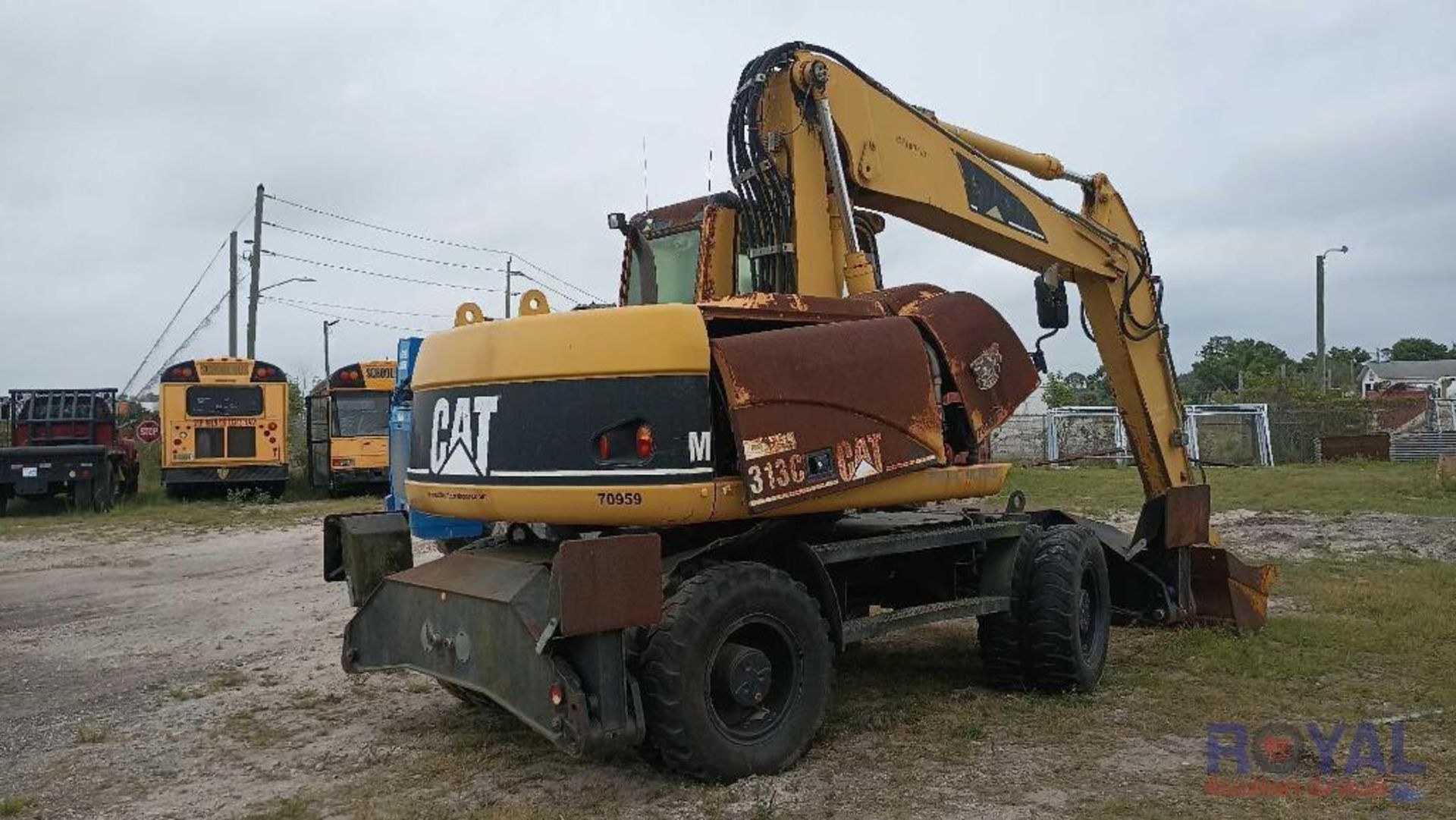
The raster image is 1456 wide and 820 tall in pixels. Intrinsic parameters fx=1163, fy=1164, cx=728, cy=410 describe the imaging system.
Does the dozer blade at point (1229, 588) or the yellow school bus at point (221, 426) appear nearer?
the dozer blade at point (1229, 588)

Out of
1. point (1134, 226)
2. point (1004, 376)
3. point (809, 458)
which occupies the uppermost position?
point (1134, 226)

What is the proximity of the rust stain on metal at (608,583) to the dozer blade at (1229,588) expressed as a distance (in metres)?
5.06

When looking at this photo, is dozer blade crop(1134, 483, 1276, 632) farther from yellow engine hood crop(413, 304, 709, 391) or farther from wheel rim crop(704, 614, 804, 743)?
yellow engine hood crop(413, 304, 709, 391)

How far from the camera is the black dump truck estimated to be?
19516mm

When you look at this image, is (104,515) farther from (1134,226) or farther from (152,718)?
(1134,226)

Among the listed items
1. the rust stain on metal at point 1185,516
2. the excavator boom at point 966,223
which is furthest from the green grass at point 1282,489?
the rust stain on metal at point 1185,516

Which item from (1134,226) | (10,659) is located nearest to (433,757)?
(10,659)

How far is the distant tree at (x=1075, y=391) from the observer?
5028cm

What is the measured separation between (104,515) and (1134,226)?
58.1 feet

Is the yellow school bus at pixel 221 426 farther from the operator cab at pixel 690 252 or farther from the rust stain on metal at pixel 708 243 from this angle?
the rust stain on metal at pixel 708 243

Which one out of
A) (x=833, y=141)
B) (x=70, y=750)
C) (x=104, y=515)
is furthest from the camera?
(x=104, y=515)


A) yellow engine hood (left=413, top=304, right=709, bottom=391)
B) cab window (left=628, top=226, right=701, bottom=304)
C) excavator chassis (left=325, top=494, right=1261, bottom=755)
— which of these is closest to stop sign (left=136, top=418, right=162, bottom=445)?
excavator chassis (left=325, top=494, right=1261, bottom=755)

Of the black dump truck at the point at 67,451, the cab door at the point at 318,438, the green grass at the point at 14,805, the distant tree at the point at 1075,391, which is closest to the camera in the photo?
the green grass at the point at 14,805

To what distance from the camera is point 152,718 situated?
648cm
